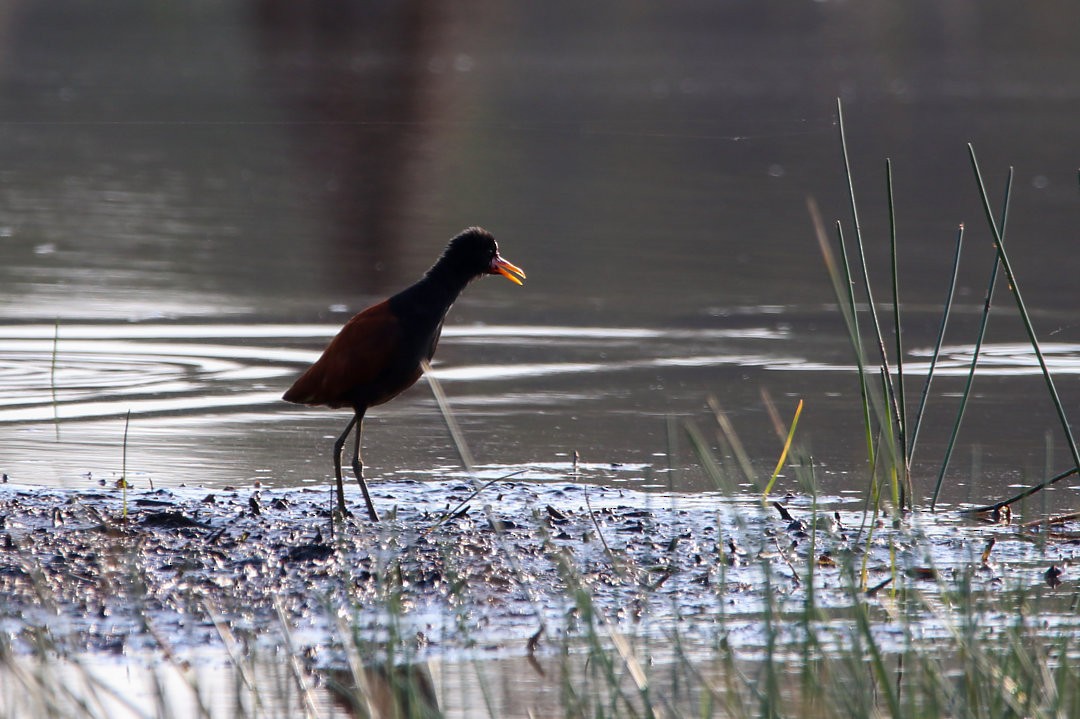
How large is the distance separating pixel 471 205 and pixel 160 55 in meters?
14.4

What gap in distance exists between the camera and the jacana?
569cm

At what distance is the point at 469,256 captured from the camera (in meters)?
6.01

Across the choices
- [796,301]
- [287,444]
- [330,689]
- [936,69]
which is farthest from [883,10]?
[330,689]

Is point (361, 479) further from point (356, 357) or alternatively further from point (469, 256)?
point (469, 256)

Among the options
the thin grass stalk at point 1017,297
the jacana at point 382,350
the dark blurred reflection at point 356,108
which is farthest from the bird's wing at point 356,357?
the dark blurred reflection at point 356,108

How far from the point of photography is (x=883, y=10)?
42031mm

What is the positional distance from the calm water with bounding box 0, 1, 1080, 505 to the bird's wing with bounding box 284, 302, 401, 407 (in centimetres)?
65

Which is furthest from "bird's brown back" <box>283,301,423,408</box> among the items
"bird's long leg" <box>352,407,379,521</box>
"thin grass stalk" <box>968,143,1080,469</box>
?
"thin grass stalk" <box>968,143,1080,469</box>

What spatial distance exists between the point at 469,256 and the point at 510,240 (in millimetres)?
7017

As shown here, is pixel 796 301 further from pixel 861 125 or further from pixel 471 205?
pixel 861 125

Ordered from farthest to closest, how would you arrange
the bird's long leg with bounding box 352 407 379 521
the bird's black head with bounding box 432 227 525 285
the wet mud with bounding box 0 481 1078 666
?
→ the bird's black head with bounding box 432 227 525 285 < the bird's long leg with bounding box 352 407 379 521 < the wet mud with bounding box 0 481 1078 666

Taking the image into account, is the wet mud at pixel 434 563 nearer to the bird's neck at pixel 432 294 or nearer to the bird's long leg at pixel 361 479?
the bird's long leg at pixel 361 479

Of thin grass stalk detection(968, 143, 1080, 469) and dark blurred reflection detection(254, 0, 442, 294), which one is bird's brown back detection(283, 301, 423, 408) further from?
dark blurred reflection detection(254, 0, 442, 294)

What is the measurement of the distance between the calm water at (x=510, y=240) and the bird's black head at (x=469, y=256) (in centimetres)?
85
